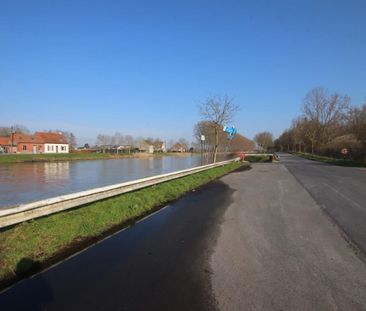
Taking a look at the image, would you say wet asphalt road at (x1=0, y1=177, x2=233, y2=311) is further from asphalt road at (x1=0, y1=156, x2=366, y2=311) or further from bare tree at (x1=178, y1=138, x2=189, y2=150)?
bare tree at (x1=178, y1=138, x2=189, y2=150)

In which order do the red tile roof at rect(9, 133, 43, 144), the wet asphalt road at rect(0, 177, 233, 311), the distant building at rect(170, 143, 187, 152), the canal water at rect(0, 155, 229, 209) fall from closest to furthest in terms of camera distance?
1. the wet asphalt road at rect(0, 177, 233, 311)
2. the canal water at rect(0, 155, 229, 209)
3. the red tile roof at rect(9, 133, 43, 144)
4. the distant building at rect(170, 143, 187, 152)

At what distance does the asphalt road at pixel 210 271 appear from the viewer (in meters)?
4.34

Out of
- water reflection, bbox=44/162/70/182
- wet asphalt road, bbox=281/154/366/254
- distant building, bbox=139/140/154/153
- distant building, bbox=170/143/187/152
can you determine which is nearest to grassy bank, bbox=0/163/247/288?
wet asphalt road, bbox=281/154/366/254

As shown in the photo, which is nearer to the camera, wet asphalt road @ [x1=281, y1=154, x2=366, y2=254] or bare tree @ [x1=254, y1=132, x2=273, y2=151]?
wet asphalt road @ [x1=281, y1=154, x2=366, y2=254]

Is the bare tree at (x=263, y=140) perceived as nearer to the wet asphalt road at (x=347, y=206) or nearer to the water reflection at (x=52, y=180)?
the water reflection at (x=52, y=180)

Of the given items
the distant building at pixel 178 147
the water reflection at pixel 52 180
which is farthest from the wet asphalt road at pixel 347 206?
the distant building at pixel 178 147

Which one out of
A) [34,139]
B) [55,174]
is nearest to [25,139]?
[34,139]

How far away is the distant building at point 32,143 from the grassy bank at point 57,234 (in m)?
85.3

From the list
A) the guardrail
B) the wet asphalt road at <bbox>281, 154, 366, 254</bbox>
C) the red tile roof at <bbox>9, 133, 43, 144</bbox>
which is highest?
the red tile roof at <bbox>9, 133, 43, 144</bbox>

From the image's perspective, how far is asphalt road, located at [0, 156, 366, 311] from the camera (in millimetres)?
4344

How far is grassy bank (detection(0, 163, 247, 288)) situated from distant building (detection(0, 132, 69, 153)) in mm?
85342

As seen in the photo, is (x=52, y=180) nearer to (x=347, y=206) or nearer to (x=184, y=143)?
(x=347, y=206)

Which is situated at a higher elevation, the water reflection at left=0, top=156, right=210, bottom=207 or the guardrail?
the guardrail

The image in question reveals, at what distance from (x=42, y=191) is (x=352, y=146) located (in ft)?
120
